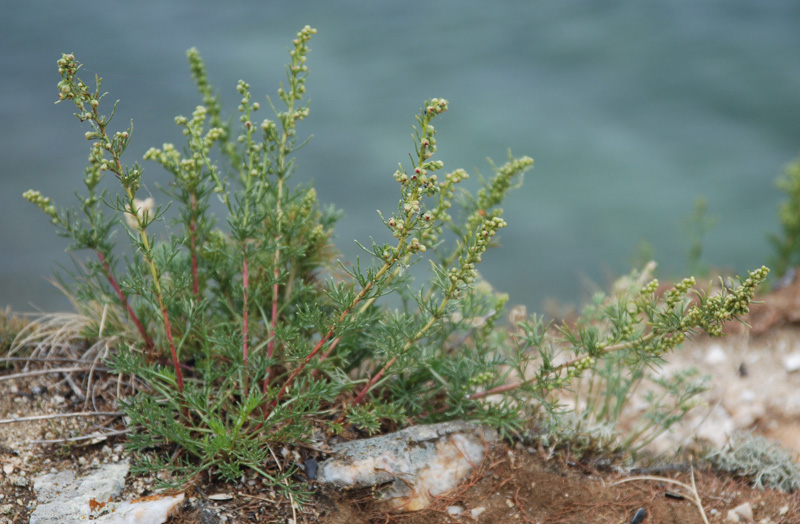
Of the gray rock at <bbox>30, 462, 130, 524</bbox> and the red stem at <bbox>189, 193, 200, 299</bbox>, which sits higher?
the red stem at <bbox>189, 193, 200, 299</bbox>

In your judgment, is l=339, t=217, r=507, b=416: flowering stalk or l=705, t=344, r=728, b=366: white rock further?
l=705, t=344, r=728, b=366: white rock

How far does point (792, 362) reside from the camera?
5.57 m

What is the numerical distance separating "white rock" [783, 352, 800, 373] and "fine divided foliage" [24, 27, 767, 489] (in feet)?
9.71

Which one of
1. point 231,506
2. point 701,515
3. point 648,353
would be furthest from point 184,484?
point 701,515

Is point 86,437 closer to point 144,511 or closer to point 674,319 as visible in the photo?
point 144,511

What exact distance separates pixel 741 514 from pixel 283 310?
2.25 metres

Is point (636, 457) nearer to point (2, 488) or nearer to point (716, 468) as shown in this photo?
point (716, 468)

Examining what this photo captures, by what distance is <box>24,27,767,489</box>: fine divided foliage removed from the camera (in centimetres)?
246

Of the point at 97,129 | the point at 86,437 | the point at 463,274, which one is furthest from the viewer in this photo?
the point at 86,437

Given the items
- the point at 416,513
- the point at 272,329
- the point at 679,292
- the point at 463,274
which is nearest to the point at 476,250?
the point at 463,274

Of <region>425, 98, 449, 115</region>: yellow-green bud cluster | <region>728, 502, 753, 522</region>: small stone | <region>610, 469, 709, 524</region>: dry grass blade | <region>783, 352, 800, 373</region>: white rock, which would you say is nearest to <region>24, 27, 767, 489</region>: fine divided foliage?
<region>425, 98, 449, 115</region>: yellow-green bud cluster

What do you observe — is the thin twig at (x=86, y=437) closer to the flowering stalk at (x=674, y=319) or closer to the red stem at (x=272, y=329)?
the red stem at (x=272, y=329)

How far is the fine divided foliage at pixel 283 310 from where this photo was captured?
246 cm

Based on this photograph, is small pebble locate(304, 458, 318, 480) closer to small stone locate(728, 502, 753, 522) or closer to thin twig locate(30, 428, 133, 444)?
thin twig locate(30, 428, 133, 444)
